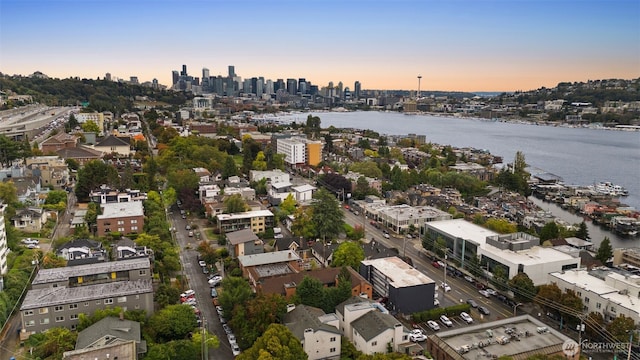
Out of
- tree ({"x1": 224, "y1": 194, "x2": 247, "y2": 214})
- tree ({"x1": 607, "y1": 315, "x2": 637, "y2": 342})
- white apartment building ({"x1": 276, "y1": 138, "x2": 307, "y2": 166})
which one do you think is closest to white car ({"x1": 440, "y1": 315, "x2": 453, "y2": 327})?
tree ({"x1": 607, "y1": 315, "x2": 637, "y2": 342})

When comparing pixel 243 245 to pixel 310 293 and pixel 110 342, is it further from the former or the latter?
pixel 110 342

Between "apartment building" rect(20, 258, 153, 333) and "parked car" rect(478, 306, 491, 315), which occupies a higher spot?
"apartment building" rect(20, 258, 153, 333)

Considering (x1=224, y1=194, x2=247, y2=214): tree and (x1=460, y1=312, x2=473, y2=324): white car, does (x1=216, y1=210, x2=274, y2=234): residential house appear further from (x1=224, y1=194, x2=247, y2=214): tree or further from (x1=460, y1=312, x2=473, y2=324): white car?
(x1=460, y1=312, x2=473, y2=324): white car

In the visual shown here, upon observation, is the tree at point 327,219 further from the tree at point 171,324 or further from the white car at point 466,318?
the tree at point 171,324

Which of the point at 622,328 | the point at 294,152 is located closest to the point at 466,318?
the point at 622,328

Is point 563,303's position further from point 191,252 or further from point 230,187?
point 230,187

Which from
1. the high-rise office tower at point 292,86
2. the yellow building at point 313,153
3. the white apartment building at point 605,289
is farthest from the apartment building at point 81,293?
the high-rise office tower at point 292,86
